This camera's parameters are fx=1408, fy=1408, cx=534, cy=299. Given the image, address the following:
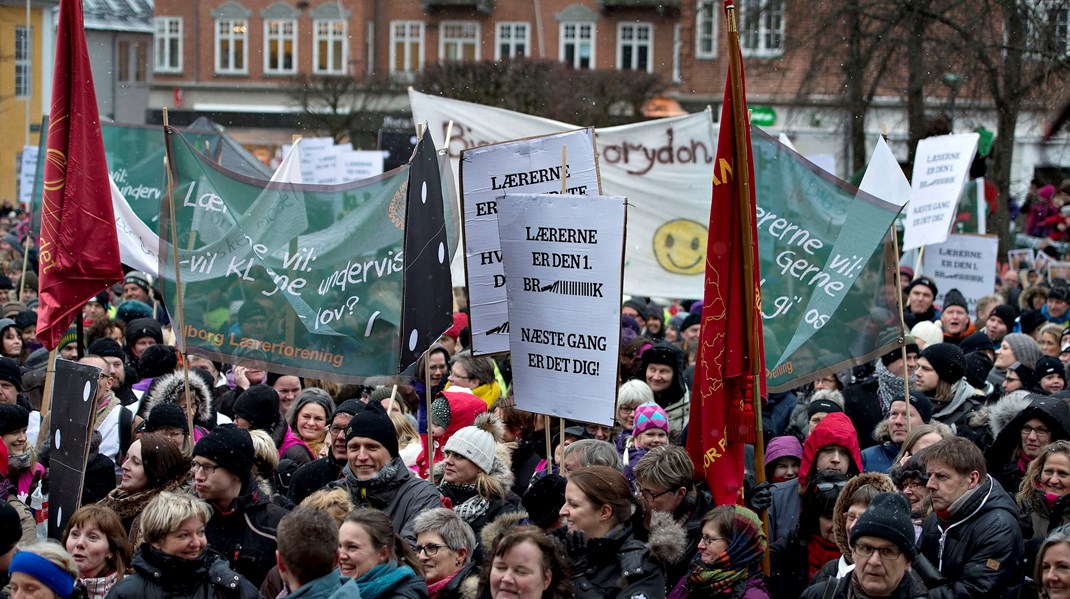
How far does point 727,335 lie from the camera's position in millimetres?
5809

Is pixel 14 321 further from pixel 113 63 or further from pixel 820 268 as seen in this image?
pixel 113 63

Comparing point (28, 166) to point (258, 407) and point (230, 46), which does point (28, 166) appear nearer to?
point (258, 407)

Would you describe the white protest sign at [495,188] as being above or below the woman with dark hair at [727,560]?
above

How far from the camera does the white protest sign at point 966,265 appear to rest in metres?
13.6

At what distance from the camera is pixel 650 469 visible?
5.64 meters

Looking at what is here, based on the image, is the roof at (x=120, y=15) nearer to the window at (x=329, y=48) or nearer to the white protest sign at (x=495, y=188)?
the window at (x=329, y=48)

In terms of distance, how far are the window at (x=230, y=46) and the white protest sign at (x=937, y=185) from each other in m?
43.6

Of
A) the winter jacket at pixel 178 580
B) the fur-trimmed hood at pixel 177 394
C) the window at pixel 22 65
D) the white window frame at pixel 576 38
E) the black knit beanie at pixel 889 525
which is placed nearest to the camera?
the black knit beanie at pixel 889 525

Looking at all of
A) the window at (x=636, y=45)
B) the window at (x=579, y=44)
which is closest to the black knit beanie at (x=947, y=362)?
the window at (x=579, y=44)

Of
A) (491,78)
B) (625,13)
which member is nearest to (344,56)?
(625,13)

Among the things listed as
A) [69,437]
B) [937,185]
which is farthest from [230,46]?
[69,437]

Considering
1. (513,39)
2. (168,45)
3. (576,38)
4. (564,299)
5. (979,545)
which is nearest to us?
(979,545)

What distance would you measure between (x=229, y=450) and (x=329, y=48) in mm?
49497

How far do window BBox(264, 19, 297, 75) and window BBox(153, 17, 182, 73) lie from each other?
3.25 meters
